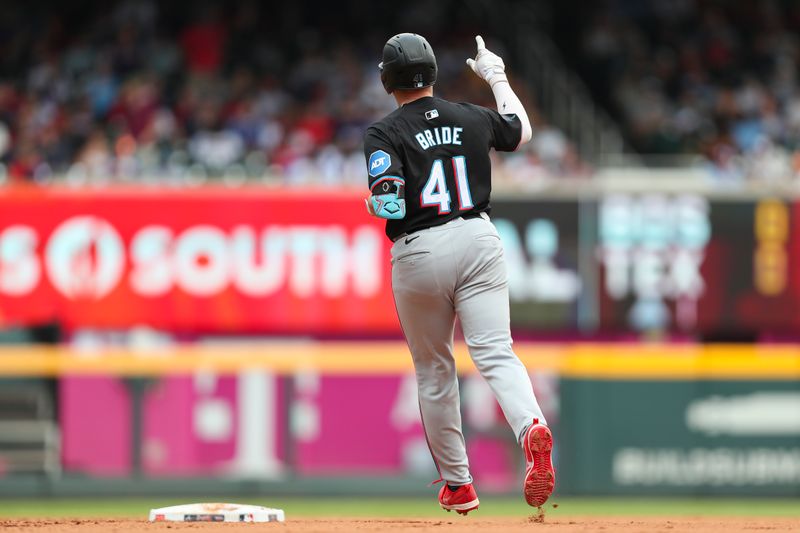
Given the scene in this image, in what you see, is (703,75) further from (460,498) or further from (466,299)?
(466,299)

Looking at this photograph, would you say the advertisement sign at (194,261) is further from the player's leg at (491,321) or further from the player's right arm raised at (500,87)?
the player's leg at (491,321)

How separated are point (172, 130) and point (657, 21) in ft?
20.5

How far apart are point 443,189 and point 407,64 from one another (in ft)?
1.87

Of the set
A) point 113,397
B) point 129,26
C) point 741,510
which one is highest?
point 129,26

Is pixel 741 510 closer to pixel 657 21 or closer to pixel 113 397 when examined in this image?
pixel 113 397

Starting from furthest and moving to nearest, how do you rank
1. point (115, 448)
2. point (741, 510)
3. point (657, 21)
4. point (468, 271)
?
point (657, 21) < point (115, 448) < point (741, 510) < point (468, 271)

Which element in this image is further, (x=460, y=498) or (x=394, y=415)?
(x=394, y=415)

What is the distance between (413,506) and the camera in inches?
438

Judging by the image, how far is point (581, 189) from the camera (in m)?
12.5

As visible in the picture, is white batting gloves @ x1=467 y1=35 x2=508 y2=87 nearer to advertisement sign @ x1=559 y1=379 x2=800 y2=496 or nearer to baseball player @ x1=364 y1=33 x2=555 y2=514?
baseball player @ x1=364 y1=33 x2=555 y2=514

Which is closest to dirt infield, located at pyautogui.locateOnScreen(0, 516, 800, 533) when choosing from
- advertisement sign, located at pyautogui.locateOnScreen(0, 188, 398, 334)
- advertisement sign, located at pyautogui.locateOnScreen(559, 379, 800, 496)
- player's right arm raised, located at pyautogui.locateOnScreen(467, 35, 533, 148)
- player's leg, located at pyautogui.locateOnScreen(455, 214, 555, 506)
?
player's leg, located at pyautogui.locateOnScreen(455, 214, 555, 506)

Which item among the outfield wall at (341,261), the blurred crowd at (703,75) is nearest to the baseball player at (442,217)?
the outfield wall at (341,261)

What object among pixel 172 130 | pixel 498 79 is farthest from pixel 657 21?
pixel 498 79

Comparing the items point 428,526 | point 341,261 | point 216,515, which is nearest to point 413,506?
point 341,261
